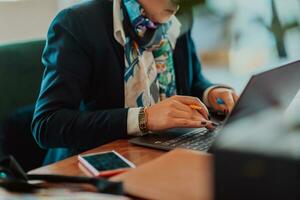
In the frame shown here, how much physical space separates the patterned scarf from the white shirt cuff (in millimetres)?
235

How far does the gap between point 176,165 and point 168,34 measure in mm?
765

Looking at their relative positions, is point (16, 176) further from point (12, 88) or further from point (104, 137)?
point (12, 88)

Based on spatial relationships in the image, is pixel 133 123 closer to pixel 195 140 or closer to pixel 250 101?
pixel 195 140

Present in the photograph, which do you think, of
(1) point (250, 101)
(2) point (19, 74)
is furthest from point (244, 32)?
(2) point (19, 74)

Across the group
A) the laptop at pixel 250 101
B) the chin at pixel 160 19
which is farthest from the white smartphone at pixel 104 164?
the chin at pixel 160 19

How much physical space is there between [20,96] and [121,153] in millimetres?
499

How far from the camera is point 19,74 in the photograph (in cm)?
128

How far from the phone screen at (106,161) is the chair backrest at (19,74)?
0.49 meters

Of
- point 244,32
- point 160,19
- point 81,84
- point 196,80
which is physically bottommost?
point 196,80

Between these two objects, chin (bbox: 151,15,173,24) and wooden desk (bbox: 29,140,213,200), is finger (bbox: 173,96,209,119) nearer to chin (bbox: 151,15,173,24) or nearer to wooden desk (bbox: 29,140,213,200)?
wooden desk (bbox: 29,140,213,200)

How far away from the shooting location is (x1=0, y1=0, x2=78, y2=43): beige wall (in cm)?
180

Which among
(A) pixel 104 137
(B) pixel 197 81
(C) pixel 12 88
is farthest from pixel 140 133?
(B) pixel 197 81

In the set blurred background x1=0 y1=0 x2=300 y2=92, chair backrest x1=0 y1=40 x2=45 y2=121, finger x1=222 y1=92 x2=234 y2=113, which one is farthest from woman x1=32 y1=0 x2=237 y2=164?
blurred background x1=0 y1=0 x2=300 y2=92

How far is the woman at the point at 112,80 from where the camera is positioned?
3.35ft
